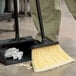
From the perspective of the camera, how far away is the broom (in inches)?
53.0

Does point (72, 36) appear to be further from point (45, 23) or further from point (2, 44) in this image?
point (2, 44)

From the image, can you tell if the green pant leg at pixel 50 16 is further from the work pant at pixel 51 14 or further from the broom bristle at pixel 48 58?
the broom bristle at pixel 48 58

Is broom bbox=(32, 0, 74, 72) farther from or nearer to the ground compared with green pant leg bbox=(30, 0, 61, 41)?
nearer to the ground

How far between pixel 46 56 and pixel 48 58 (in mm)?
17

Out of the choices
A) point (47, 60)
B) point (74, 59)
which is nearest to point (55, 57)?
point (47, 60)

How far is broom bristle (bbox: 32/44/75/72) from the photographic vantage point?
1.34 metres

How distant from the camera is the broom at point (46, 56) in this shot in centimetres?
135

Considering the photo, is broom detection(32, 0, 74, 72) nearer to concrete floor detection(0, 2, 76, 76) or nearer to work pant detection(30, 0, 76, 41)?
concrete floor detection(0, 2, 76, 76)

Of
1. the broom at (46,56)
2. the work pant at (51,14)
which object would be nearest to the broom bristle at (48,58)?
the broom at (46,56)

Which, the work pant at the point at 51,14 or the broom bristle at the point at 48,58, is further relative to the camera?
the work pant at the point at 51,14

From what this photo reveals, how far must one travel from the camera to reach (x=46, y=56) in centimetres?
140

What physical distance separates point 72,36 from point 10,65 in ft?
2.83

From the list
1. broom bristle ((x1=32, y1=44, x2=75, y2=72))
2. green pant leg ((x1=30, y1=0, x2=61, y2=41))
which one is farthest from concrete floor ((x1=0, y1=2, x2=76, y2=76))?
green pant leg ((x1=30, y1=0, x2=61, y2=41))

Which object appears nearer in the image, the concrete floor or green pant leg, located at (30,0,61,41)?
the concrete floor
